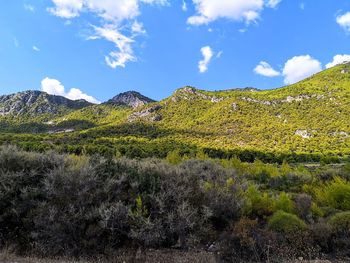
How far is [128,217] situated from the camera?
10930 mm

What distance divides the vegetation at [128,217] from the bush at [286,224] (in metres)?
0.03

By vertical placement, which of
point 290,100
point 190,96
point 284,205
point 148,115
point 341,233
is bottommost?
point 341,233

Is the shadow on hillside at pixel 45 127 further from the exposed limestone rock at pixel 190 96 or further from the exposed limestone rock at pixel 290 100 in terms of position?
the exposed limestone rock at pixel 290 100

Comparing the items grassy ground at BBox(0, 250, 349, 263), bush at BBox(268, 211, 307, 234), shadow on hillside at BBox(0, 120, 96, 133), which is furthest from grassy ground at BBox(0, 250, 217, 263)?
shadow on hillside at BBox(0, 120, 96, 133)

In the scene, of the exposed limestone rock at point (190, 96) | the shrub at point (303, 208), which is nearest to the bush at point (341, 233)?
the shrub at point (303, 208)

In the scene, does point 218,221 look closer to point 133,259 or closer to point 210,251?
point 210,251

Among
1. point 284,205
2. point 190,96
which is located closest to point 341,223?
point 284,205

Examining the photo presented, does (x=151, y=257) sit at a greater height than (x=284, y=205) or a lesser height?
lesser

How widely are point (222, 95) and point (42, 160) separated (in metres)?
133

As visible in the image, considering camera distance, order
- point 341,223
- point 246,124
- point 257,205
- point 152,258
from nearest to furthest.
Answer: point 152,258 < point 341,223 < point 257,205 < point 246,124

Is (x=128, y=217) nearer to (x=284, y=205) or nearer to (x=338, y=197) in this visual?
(x=284, y=205)

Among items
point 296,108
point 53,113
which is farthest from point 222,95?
point 53,113

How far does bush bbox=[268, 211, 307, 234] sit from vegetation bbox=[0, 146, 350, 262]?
3cm

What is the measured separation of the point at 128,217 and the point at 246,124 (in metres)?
104
